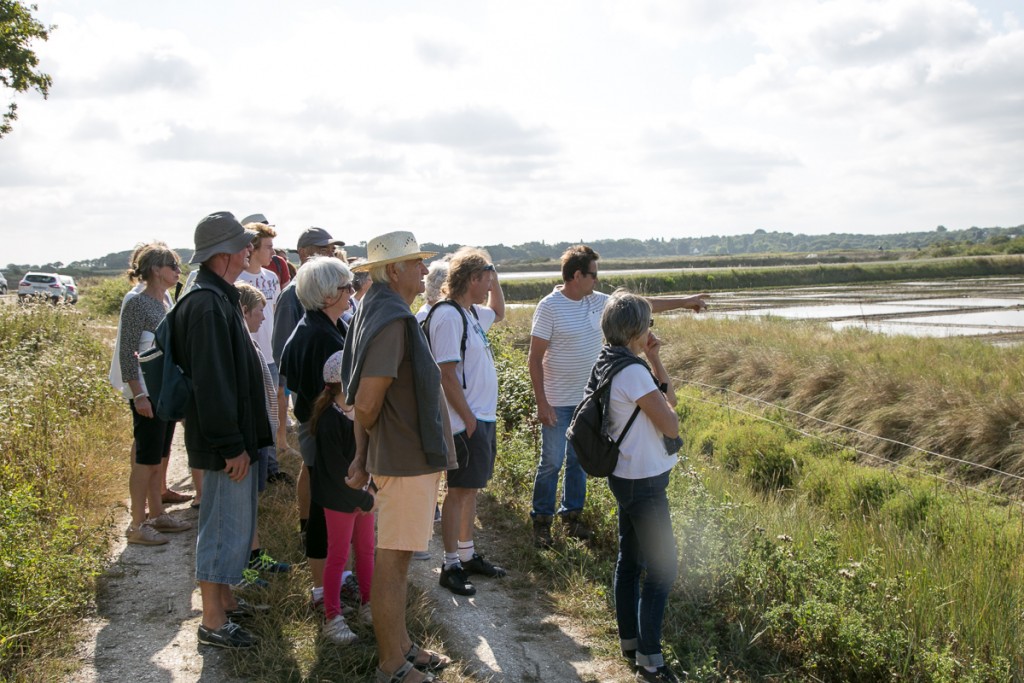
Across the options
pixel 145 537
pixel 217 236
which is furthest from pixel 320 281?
pixel 145 537

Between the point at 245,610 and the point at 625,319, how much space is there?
234 cm

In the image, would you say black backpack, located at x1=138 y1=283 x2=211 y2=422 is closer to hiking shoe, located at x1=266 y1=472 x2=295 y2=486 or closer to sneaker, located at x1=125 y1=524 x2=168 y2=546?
sneaker, located at x1=125 y1=524 x2=168 y2=546

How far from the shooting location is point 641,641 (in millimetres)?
3902

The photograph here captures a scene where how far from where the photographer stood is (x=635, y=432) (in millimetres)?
3895

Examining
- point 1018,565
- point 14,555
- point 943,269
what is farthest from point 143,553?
point 943,269

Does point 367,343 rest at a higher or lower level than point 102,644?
higher

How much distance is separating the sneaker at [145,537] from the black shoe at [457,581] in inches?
68.6

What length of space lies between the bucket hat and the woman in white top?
1.79 m

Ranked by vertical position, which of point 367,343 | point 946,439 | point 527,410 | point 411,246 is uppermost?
point 411,246

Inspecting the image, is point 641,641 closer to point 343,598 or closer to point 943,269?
point 343,598

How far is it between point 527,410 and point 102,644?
5329mm

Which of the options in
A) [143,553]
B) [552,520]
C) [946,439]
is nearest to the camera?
[143,553]

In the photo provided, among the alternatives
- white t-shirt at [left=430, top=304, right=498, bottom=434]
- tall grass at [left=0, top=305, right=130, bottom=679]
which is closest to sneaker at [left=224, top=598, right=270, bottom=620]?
tall grass at [left=0, top=305, right=130, bottom=679]

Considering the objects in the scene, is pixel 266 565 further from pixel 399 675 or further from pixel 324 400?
pixel 399 675
